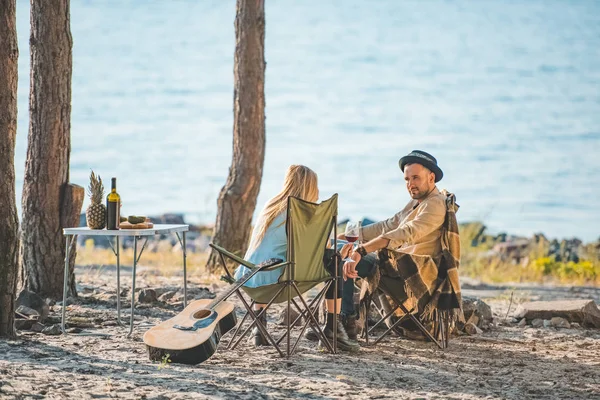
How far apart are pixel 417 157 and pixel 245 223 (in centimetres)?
434

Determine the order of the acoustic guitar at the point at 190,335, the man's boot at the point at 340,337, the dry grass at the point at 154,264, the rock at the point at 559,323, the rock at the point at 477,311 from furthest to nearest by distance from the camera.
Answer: the dry grass at the point at 154,264
the rock at the point at 559,323
the rock at the point at 477,311
the man's boot at the point at 340,337
the acoustic guitar at the point at 190,335

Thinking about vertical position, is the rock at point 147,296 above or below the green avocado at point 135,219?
below

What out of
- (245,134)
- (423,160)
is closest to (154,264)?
(245,134)

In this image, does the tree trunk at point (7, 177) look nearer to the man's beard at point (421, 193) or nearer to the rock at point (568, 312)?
the man's beard at point (421, 193)

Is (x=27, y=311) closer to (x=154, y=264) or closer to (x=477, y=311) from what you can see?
(x=477, y=311)

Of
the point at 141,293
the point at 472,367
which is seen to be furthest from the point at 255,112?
the point at 472,367

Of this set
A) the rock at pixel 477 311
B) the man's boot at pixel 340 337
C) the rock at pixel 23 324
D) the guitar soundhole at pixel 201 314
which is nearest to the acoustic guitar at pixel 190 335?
the guitar soundhole at pixel 201 314

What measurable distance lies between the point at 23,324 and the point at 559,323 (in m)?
3.93

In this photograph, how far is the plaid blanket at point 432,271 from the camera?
227 inches

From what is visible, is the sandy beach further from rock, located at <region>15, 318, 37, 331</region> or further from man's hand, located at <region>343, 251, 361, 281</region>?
man's hand, located at <region>343, 251, 361, 281</region>

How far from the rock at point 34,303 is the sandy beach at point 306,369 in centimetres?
9

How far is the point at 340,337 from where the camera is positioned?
224 inches

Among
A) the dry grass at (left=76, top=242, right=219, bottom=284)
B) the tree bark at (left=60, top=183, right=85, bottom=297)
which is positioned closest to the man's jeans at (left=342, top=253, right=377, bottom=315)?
the tree bark at (left=60, top=183, right=85, bottom=297)

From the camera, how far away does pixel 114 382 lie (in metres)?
4.50
